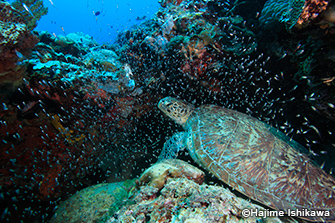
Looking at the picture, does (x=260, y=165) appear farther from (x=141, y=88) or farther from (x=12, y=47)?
(x=12, y=47)

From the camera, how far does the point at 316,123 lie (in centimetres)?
333

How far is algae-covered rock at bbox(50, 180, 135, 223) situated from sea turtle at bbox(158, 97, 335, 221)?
4.90ft

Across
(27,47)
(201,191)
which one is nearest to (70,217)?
(201,191)

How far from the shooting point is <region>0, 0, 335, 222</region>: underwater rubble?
308cm

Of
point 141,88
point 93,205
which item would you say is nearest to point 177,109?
point 141,88

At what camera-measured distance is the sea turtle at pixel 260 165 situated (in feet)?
8.28

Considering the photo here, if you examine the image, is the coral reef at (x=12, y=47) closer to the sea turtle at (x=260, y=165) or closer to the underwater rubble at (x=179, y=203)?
the underwater rubble at (x=179, y=203)

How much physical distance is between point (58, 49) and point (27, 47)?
395 cm

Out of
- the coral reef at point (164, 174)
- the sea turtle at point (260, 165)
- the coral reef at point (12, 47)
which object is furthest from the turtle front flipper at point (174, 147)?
the coral reef at point (12, 47)

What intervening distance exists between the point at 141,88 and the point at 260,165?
151 inches

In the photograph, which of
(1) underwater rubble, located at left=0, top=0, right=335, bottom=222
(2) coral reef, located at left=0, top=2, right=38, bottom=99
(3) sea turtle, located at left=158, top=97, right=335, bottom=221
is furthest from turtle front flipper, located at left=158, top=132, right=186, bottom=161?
(2) coral reef, located at left=0, top=2, right=38, bottom=99

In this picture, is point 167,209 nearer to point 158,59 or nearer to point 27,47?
point 158,59

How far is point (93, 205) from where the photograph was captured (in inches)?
120

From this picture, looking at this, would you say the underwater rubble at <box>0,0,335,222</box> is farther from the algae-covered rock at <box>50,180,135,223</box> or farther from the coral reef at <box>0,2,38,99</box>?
the algae-covered rock at <box>50,180,135,223</box>
